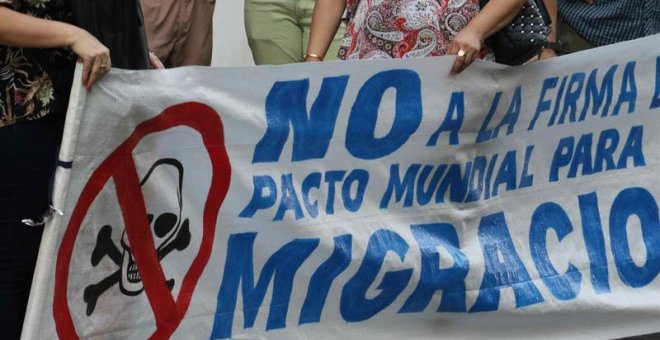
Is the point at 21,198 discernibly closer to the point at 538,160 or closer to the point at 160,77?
the point at 160,77

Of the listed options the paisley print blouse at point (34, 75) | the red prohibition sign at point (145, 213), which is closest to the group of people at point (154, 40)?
the paisley print blouse at point (34, 75)

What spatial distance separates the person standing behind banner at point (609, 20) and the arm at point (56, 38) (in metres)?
2.89

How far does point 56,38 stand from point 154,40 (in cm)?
242

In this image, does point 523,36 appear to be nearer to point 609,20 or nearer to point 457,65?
point 457,65

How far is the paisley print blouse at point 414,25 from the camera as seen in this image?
181 inches

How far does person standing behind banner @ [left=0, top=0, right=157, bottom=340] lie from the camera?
11.9 ft

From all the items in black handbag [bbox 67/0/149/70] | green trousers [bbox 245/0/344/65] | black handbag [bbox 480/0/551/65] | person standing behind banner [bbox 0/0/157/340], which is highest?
green trousers [bbox 245/0/344/65]

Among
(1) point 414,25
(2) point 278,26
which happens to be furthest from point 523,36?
(2) point 278,26

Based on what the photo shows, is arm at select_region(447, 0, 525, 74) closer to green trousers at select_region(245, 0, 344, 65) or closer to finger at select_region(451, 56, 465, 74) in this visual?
finger at select_region(451, 56, 465, 74)

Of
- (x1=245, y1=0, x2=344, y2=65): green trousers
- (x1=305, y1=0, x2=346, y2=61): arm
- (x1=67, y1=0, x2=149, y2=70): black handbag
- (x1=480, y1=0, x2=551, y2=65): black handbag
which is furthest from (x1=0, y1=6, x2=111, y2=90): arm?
(x1=245, y1=0, x2=344, y2=65): green trousers

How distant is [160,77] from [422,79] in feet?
3.16

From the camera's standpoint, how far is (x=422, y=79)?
4.52 meters

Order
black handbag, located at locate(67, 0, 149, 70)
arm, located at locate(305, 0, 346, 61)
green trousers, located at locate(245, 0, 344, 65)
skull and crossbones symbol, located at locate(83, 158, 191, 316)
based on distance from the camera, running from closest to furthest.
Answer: black handbag, located at locate(67, 0, 149, 70), skull and crossbones symbol, located at locate(83, 158, 191, 316), arm, located at locate(305, 0, 346, 61), green trousers, located at locate(245, 0, 344, 65)

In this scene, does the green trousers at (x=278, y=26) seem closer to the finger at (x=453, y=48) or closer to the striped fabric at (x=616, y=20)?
the striped fabric at (x=616, y=20)
